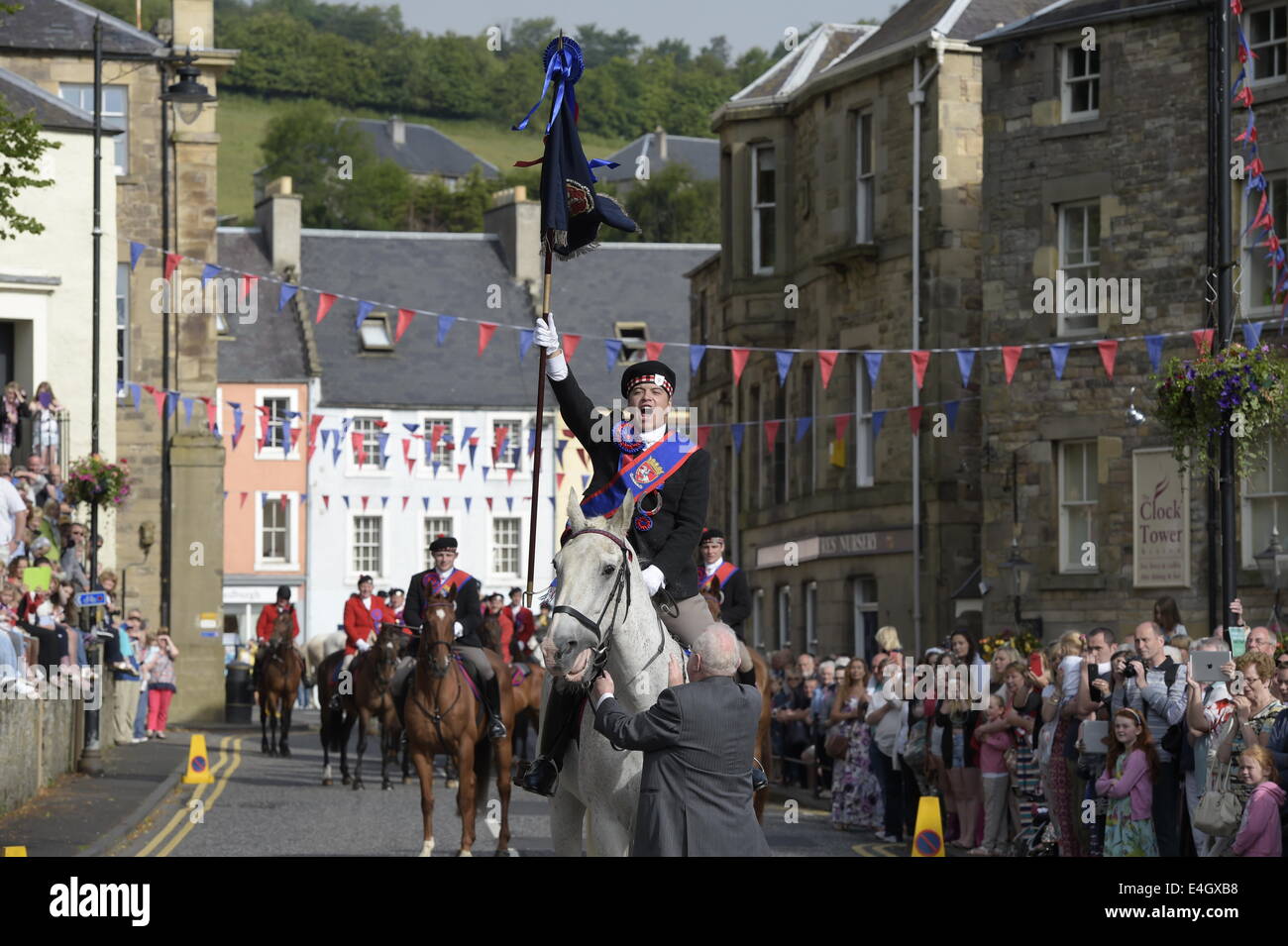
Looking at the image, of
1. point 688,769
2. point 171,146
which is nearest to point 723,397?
point 171,146

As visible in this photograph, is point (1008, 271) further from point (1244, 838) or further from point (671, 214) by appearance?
point (671, 214)

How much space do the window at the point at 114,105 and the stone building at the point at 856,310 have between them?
12.2m

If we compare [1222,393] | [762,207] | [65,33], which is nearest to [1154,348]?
[1222,393]

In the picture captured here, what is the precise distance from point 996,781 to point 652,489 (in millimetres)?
9574

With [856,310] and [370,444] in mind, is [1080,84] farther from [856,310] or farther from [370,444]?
[370,444]

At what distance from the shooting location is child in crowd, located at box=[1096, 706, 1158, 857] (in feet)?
53.3

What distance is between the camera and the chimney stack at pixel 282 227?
71.2 meters

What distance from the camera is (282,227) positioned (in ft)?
234

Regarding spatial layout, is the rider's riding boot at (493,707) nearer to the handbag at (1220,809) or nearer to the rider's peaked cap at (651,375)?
the handbag at (1220,809)

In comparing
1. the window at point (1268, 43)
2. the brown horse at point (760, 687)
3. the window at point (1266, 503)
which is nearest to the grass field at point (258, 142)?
the window at point (1268, 43)

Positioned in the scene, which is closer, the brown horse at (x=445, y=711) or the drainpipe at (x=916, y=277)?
the brown horse at (x=445, y=711)

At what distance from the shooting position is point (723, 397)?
162 feet

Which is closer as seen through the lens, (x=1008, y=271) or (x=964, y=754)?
(x=964, y=754)

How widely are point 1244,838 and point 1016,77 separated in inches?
924
